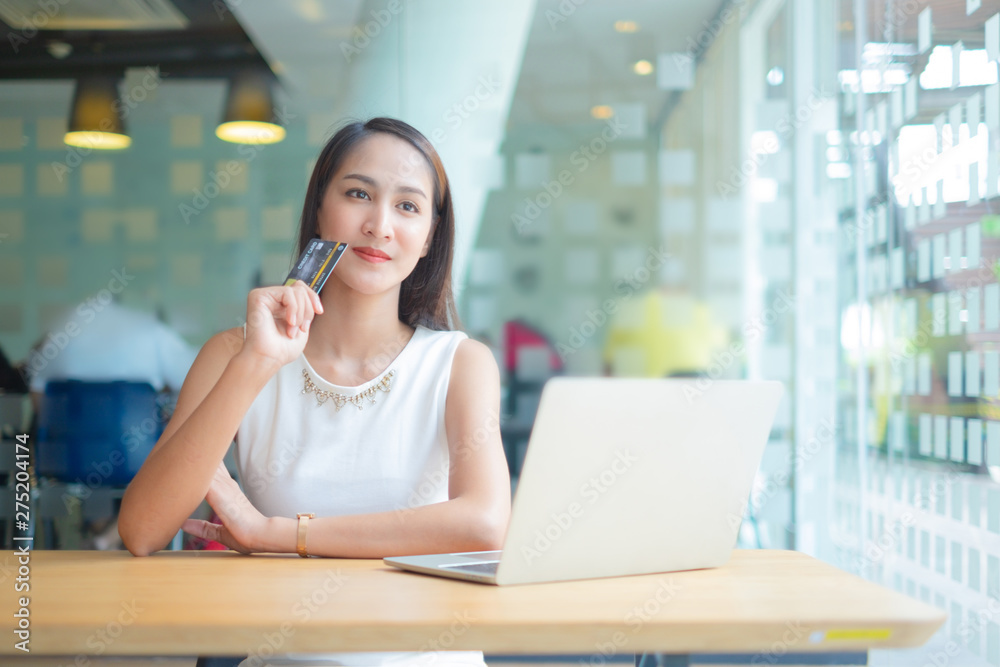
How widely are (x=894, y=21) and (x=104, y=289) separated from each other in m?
2.96

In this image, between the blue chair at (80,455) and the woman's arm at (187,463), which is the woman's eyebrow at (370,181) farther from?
the blue chair at (80,455)

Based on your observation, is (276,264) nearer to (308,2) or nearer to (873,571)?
(308,2)

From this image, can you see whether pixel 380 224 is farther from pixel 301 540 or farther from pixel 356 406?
pixel 301 540

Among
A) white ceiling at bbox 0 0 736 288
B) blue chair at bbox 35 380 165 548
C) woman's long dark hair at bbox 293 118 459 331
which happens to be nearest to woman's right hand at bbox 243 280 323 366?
woman's long dark hair at bbox 293 118 459 331

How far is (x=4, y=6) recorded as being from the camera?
3.30 meters

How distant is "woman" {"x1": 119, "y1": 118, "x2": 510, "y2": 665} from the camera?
1176mm

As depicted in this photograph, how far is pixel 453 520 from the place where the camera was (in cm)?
122

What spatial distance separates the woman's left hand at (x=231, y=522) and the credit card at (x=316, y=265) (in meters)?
0.30

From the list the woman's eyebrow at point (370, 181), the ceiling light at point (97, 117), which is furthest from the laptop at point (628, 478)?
the ceiling light at point (97, 117)

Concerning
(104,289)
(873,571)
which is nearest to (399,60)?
(104,289)

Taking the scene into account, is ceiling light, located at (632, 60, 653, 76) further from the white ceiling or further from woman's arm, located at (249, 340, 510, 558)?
woman's arm, located at (249, 340, 510, 558)

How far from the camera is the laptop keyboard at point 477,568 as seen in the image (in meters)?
0.94

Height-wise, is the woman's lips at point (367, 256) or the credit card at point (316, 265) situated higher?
the woman's lips at point (367, 256)

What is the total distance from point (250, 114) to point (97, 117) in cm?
59
